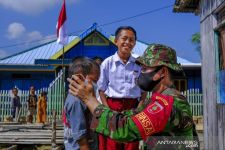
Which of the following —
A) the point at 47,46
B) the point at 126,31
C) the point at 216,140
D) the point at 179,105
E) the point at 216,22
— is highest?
the point at 47,46

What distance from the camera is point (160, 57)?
7.47 feet

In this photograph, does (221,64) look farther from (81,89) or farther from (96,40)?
(96,40)

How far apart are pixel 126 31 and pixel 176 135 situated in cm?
180

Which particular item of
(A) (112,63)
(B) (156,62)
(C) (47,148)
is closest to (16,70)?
(C) (47,148)

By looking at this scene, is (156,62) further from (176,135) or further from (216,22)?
(216,22)

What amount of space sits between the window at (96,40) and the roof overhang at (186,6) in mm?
15060

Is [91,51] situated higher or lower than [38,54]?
lower

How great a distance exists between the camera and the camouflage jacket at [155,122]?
6.66 feet

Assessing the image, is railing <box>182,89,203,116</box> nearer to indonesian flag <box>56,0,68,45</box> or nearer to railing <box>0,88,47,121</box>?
railing <box>0,88,47,121</box>

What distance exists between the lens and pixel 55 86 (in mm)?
17203

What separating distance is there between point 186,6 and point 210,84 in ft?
6.12

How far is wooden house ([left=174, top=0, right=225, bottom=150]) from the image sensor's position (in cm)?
615

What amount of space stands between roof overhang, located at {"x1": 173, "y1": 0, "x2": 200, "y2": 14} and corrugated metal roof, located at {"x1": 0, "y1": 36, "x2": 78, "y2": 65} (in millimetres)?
17004

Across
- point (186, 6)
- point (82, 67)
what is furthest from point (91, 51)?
point (82, 67)
